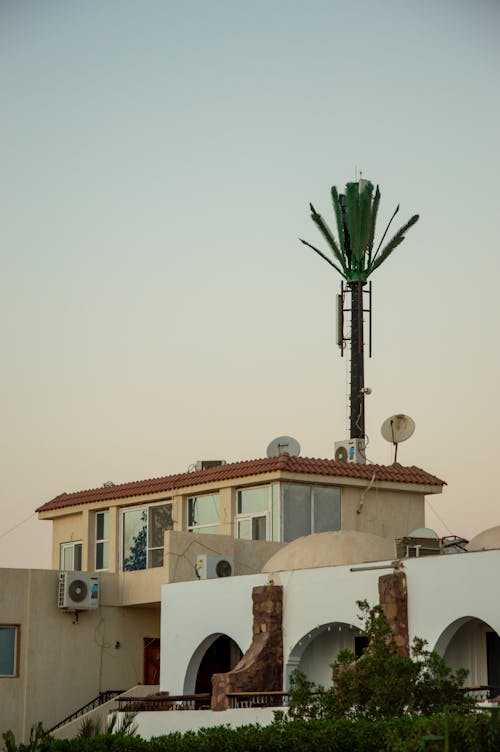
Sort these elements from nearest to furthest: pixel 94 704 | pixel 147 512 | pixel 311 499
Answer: pixel 94 704, pixel 311 499, pixel 147 512

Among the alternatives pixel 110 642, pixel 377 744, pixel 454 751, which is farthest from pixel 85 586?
pixel 454 751

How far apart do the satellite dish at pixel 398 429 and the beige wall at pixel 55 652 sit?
26.1ft

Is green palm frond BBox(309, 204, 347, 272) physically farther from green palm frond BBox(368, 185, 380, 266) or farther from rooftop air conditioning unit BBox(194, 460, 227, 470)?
rooftop air conditioning unit BBox(194, 460, 227, 470)

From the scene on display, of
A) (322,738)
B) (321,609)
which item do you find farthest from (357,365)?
(322,738)

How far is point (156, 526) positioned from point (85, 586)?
305 centimetres

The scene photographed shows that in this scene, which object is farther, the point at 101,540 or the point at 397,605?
the point at 101,540

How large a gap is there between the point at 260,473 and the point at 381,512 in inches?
147

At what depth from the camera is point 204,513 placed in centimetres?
3719

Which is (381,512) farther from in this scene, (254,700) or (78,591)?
(254,700)

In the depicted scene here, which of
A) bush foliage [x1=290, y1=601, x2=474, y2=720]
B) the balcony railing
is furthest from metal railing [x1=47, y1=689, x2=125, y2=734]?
bush foliage [x1=290, y1=601, x2=474, y2=720]

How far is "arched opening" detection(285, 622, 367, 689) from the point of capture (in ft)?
98.0

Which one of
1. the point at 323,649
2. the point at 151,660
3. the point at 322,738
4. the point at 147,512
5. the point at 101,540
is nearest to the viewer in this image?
the point at 322,738

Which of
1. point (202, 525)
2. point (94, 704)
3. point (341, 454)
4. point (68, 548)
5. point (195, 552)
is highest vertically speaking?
point (341, 454)

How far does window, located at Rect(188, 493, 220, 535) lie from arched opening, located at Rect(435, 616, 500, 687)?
970cm
